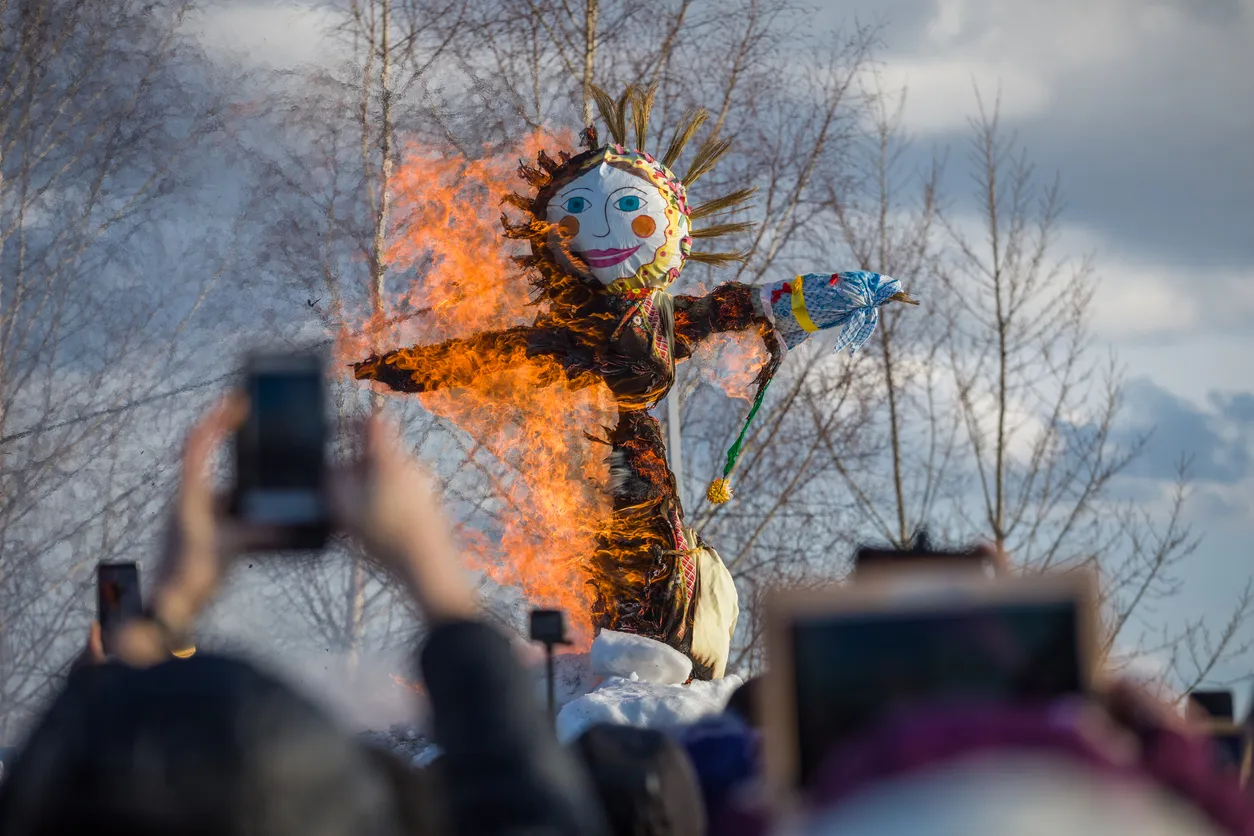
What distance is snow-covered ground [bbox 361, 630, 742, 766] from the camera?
5.04m

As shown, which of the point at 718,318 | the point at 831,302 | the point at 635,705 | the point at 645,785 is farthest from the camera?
the point at 718,318

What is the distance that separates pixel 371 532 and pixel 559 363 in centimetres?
466

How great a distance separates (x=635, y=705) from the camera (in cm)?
512

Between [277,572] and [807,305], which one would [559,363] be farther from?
[277,572]

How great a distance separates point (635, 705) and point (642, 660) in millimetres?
365

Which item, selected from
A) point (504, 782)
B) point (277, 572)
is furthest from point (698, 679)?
point (504, 782)

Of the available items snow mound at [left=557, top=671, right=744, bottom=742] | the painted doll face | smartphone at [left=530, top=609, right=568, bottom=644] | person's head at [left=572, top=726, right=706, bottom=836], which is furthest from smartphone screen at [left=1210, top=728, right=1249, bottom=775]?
the painted doll face

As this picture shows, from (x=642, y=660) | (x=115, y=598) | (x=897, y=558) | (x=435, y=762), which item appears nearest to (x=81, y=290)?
(x=642, y=660)

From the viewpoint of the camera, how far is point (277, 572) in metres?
8.54

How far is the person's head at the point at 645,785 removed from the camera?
4.23 feet

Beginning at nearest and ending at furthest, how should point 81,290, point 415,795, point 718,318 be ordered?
point 415,795 → point 718,318 → point 81,290

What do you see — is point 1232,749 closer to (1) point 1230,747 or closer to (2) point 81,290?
(1) point 1230,747

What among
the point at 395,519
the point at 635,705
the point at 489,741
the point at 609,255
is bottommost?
the point at 635,705

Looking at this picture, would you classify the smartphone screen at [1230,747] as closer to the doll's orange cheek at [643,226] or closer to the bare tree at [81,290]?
the doll's orange cheek at [643,226]
